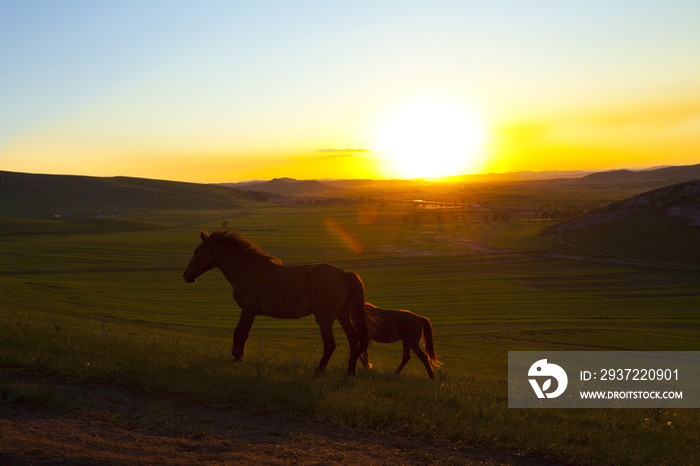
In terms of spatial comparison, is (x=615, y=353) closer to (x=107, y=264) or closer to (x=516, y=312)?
(x=516, y=312)

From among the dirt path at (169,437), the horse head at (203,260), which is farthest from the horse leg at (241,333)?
the dirt path at (169,437)

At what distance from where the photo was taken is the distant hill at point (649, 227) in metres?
85.0

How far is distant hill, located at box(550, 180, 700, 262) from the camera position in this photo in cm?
8500

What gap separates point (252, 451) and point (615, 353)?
33.4 m

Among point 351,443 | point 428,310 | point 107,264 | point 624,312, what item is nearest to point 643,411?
point 351,443

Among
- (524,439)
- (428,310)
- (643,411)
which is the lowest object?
(428,310)

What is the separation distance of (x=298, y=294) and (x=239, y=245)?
2228mm

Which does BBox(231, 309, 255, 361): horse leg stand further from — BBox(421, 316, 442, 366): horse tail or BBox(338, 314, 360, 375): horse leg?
BBox(421, 316, 442, 366): horse tail

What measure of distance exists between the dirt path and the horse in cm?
311

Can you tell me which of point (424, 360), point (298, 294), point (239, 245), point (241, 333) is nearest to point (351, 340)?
point (298, 294)

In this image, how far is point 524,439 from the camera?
7.27 m

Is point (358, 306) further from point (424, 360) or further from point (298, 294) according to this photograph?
point (424, 360)

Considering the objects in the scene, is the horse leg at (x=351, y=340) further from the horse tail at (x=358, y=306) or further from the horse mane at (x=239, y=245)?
the horse mane at (x=239, y=245)

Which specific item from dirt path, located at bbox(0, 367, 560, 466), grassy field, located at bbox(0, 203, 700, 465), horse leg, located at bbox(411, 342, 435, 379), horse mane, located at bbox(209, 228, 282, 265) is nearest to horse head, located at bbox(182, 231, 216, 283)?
horse mane, located at bbox(209, 228, 282, 265)
